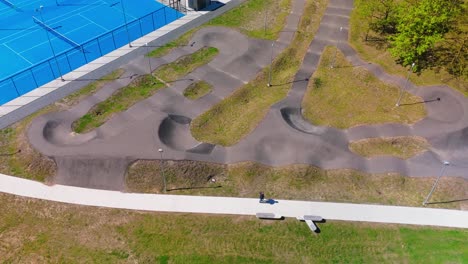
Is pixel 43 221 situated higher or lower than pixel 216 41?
lower

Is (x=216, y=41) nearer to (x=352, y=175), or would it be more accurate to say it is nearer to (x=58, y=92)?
(x=58, y=92)

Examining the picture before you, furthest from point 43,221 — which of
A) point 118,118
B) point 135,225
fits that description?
point 118,118

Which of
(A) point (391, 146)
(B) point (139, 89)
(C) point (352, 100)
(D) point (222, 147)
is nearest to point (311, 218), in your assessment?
(D) point (222, 147)

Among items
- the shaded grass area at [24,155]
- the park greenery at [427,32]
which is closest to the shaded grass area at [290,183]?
the shaded grass area at [24,155]

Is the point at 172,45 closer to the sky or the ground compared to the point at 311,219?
closer to the sky

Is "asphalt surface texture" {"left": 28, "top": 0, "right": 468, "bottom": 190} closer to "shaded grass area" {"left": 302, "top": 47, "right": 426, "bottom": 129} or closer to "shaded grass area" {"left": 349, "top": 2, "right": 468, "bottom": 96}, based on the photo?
"shaded grass area" {"left": 302, "top": 47, "right": 426, "bottom": 129}

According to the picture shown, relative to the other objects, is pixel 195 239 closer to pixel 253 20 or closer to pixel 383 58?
pixel 383 58
